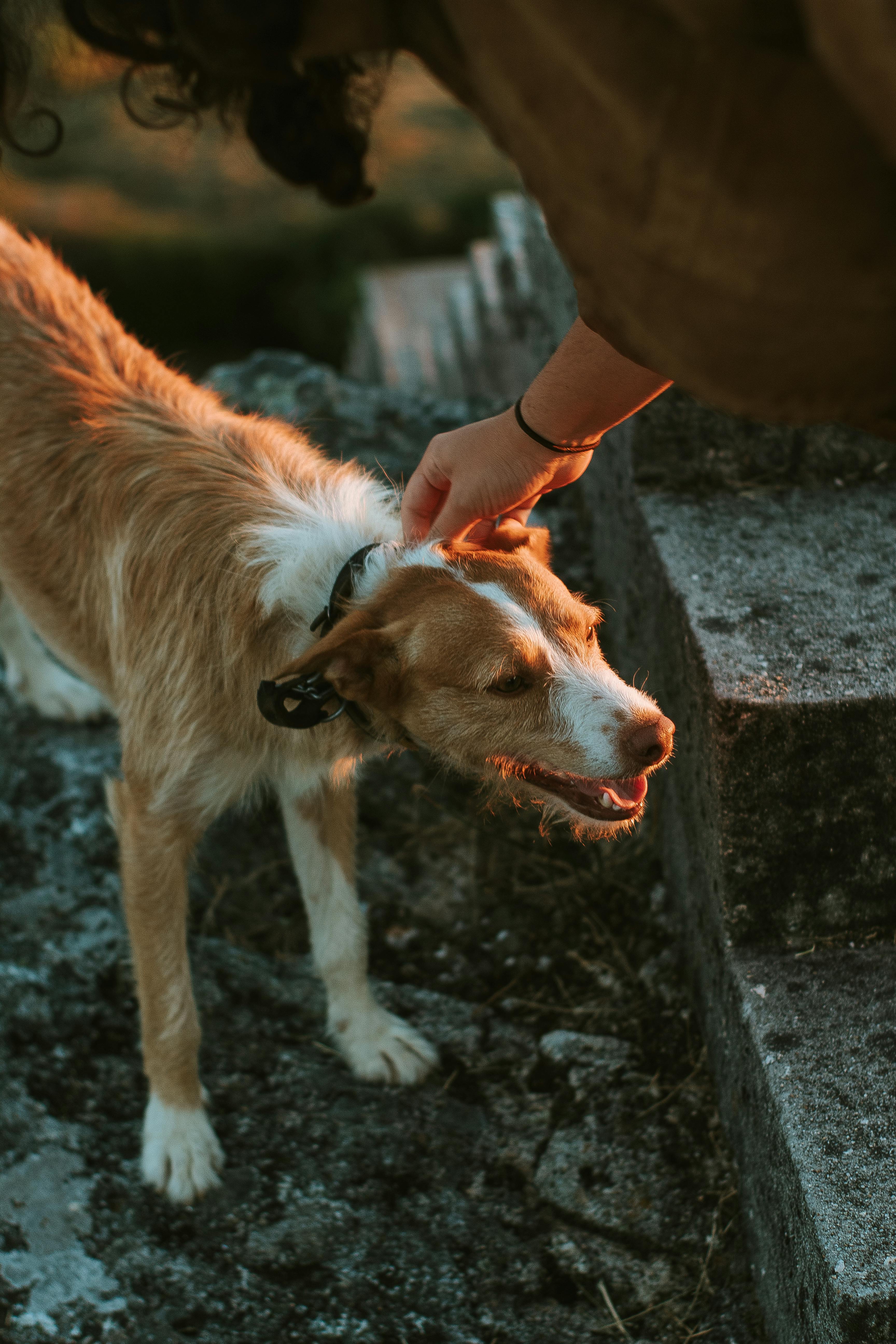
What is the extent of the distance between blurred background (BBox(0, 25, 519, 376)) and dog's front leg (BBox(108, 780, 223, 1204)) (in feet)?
25.6

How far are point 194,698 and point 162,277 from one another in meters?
8.66

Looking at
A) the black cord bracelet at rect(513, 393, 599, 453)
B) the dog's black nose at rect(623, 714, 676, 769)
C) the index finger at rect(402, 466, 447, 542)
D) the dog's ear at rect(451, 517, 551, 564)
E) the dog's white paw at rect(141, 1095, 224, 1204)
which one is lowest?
the dog's white paw at rect(141, 1095, 224, 1204)

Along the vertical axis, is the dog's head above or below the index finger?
below

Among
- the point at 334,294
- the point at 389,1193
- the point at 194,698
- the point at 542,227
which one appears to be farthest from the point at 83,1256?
the point at 334,294

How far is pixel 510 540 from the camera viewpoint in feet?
7.66

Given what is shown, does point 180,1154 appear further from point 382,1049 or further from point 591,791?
point 591,791

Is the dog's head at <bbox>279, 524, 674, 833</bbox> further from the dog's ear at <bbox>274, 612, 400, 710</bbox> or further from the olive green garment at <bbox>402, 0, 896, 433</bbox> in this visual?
the olive green garment at <bbox>402, 0, 896, 433</bbox>

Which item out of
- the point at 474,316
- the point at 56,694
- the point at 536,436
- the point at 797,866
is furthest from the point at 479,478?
the point at 474,316

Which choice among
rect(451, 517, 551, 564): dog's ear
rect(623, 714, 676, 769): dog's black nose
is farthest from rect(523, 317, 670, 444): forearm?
rect(623, 714, 676, 769): dog's black nose

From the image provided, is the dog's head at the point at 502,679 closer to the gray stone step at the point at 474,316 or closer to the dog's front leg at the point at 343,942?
the dog's front leg at the point at 343,942

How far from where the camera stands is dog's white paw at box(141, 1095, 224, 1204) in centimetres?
247

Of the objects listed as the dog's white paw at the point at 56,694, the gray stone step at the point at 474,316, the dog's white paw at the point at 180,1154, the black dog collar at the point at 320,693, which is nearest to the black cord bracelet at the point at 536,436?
the black dog collar at the point at 320,693

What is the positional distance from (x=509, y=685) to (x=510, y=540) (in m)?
0.37

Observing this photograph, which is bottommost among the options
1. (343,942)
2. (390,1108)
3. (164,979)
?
(390,1108)
